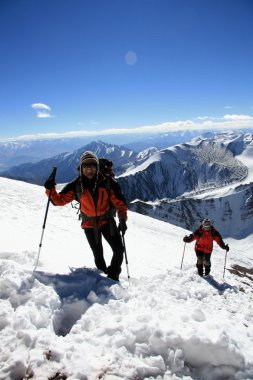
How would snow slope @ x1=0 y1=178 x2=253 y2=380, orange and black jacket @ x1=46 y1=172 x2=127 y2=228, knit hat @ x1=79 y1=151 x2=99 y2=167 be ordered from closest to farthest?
snow slope @ x1=0 y1=178 x2=253 y2=380, knit hat @ x1=79 y1=151 x2=99 y2=167, orange and black jacket @ x1=46 y1=172 x2=127 y2=228

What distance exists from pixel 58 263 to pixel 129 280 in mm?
2329

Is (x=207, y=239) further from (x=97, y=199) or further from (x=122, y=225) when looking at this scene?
(x=97, y=199)

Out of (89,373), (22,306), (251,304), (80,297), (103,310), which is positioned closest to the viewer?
(89,373)

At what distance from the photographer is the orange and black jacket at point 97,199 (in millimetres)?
8352

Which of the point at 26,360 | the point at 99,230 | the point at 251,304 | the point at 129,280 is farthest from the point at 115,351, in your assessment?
the point at 251,304

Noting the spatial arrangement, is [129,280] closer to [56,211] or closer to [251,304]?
[251,304]

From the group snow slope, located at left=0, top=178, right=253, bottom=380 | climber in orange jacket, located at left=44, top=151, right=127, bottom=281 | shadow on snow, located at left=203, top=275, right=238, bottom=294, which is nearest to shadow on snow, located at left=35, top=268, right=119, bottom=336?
snow slope, located at left=0, top=178, right=253, bottom=380

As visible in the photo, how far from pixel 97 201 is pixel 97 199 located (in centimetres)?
6

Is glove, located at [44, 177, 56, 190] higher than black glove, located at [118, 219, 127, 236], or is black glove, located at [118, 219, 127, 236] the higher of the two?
glove, located at [44, 177, 56, 190]

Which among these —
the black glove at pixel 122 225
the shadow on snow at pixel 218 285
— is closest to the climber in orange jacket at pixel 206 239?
the shadow on snow at pixel 218 285

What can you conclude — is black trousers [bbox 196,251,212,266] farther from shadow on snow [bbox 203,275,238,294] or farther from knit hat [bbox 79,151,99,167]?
knit hat [bbox 79,151,99,167]

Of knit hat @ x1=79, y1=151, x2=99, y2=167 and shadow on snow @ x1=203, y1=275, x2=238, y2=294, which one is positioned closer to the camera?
knit hat @ x1=79, y1=151, x2=99, y2=167

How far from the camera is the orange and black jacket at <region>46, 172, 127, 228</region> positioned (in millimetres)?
8352

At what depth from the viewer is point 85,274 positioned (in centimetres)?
805
